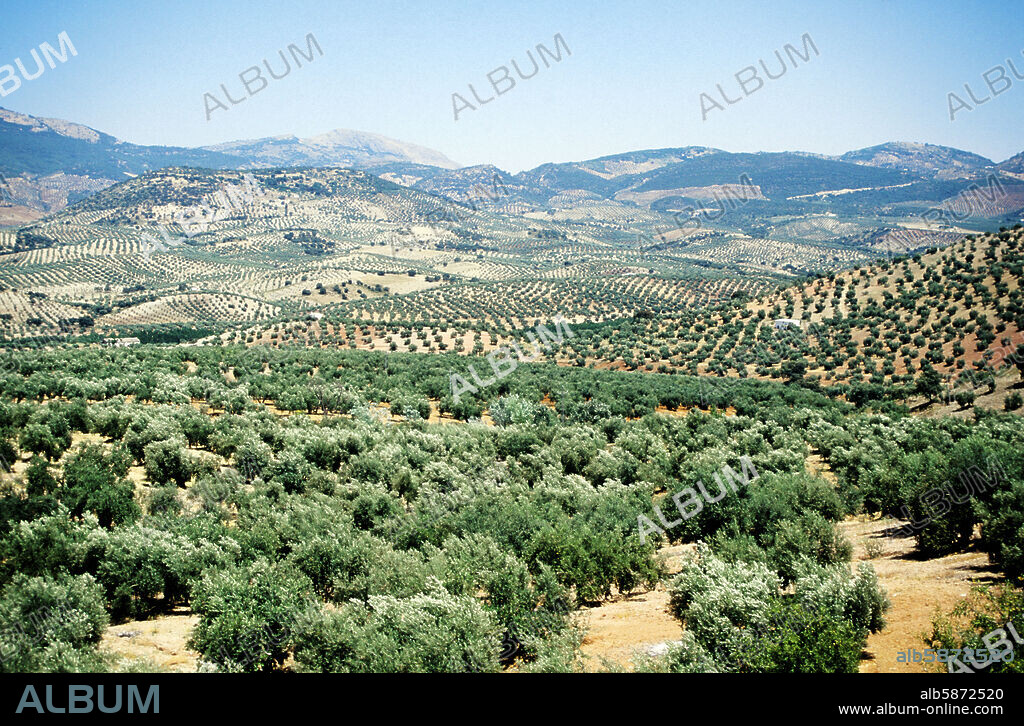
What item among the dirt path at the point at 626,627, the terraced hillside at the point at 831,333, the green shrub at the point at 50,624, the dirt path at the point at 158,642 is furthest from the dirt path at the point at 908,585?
the terraced hillside at the point at 831,333

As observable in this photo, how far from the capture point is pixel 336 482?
1459 cm

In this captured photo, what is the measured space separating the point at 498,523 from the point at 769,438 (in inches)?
584

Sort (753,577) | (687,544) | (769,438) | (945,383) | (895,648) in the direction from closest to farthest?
(895,648)
(753,577)
(687,544)
(769,438)
(945,383)

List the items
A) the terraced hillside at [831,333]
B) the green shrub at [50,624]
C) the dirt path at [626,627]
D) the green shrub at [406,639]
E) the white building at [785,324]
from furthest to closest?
the white building at [785,324] → the terraced hillside at [831,333] → the dirt path at [626,627] → the green shrub at [406,639] → the green shrub at [50,624]

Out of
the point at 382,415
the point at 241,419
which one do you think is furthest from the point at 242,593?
the point at 382,415

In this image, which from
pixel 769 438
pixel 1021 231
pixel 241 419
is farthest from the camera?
pixel 1021 231

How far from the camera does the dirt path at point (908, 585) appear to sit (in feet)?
22.5

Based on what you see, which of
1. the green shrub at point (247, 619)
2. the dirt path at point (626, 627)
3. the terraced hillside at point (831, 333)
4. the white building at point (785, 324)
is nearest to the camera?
the green shrub at point (247, 619)

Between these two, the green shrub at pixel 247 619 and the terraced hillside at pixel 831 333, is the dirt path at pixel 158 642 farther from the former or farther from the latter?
the terraced hillside at pixel 831 333

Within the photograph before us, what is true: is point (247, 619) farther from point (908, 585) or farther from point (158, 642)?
point (908, 585)

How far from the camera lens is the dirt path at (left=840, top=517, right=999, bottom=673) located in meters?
6.86

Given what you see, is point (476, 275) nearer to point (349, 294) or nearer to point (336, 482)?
point (349, 294)
